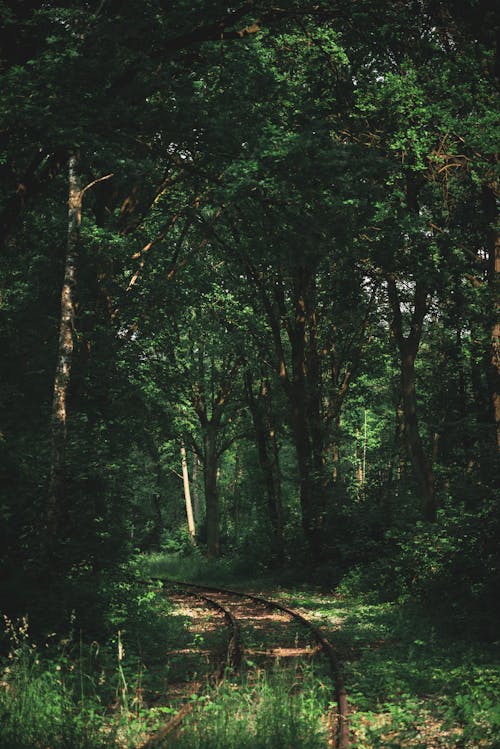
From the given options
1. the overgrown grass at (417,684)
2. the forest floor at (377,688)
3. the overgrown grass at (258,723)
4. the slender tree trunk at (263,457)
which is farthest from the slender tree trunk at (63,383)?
the slender tree trunk at (263,457)

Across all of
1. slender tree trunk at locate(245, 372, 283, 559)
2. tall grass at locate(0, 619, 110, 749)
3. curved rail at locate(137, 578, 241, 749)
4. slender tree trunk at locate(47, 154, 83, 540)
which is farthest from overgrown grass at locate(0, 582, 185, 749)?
slender tree trunk at locate(245, 372, 283, 559)

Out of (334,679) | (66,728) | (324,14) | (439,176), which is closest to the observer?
(66,728)

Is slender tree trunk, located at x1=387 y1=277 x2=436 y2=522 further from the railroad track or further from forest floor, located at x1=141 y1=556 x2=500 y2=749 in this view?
the railroad track

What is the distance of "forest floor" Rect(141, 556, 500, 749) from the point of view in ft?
22.3

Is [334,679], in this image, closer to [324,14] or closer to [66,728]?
[66,728]

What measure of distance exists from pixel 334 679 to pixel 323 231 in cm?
635

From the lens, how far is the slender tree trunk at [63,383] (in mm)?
12219

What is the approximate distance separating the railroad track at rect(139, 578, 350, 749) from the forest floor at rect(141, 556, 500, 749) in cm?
13

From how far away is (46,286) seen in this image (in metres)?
18.3

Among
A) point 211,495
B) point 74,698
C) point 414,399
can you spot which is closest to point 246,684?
point 74,698

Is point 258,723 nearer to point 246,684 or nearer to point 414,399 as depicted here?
point 246,684

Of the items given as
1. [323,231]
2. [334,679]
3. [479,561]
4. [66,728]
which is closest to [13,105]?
[323,231]

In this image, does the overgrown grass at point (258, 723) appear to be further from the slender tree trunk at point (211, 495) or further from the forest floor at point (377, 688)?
the slender tree trunk at point (211, 495)

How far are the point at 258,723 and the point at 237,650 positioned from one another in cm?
472
